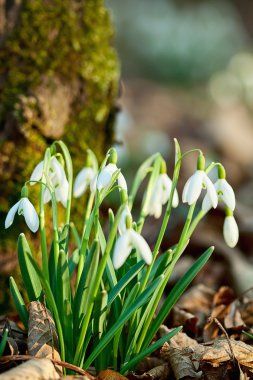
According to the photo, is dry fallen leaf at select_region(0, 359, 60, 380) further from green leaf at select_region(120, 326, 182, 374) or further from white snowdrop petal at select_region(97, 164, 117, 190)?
white snowdrop petal at select_region(97, 164, 117, 190)

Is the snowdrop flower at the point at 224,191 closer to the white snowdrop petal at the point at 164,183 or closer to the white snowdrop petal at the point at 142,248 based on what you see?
the white snowdrop petal at the point at 164,183

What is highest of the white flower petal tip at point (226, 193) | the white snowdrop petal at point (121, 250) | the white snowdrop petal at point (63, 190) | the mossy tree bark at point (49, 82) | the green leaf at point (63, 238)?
the mossy tree bark at point (49, 82)

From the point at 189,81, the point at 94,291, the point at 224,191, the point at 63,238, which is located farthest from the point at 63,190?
the point at 189,81

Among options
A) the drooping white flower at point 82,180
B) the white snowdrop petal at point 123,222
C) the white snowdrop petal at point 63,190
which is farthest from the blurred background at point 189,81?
the white snowdrop petal at point 123,222

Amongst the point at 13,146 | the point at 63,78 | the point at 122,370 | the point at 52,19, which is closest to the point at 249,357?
the point at 122,370

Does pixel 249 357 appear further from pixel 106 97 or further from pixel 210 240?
pixel 210 240

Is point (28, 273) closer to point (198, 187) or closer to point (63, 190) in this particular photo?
point (63, 190)

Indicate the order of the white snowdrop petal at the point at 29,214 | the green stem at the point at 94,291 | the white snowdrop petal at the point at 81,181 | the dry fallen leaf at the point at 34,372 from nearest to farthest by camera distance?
the dry fallen leaf at the point at 34,372 < the green stem at the point at 94,291 < the white snowdrop petal at the point at 29,214 < the white snowdrop petal at the point at 81,181
